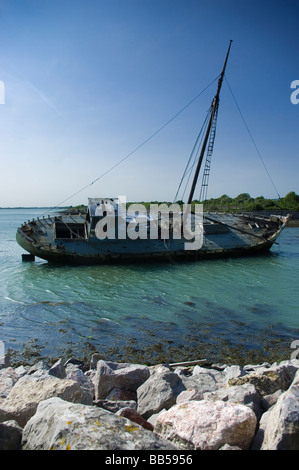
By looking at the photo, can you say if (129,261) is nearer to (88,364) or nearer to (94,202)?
(94,202)

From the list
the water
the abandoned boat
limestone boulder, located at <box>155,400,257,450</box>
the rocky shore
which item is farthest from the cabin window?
limestone boulder, located at <box>155,400,257,450</box>

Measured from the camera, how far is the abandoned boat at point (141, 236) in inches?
852

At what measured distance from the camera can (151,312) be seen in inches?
500

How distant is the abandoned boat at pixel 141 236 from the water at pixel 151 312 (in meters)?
1.20

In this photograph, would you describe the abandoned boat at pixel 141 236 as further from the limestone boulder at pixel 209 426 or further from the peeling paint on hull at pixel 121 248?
the limestone boulder at pixel 209 426

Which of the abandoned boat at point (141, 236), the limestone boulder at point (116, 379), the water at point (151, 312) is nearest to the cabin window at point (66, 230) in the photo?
the abandoned boat at point (141, 236)

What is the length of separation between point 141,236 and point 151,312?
418 inches

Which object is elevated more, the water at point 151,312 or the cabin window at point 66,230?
the cabin window at point 66,230

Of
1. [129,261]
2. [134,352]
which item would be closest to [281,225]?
[129,261]

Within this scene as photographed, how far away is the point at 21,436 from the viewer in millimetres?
3570

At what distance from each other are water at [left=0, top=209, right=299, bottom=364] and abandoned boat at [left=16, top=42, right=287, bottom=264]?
1.20 m

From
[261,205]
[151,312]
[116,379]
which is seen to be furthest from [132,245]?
[261,205]

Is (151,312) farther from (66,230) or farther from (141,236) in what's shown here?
(66,230)
